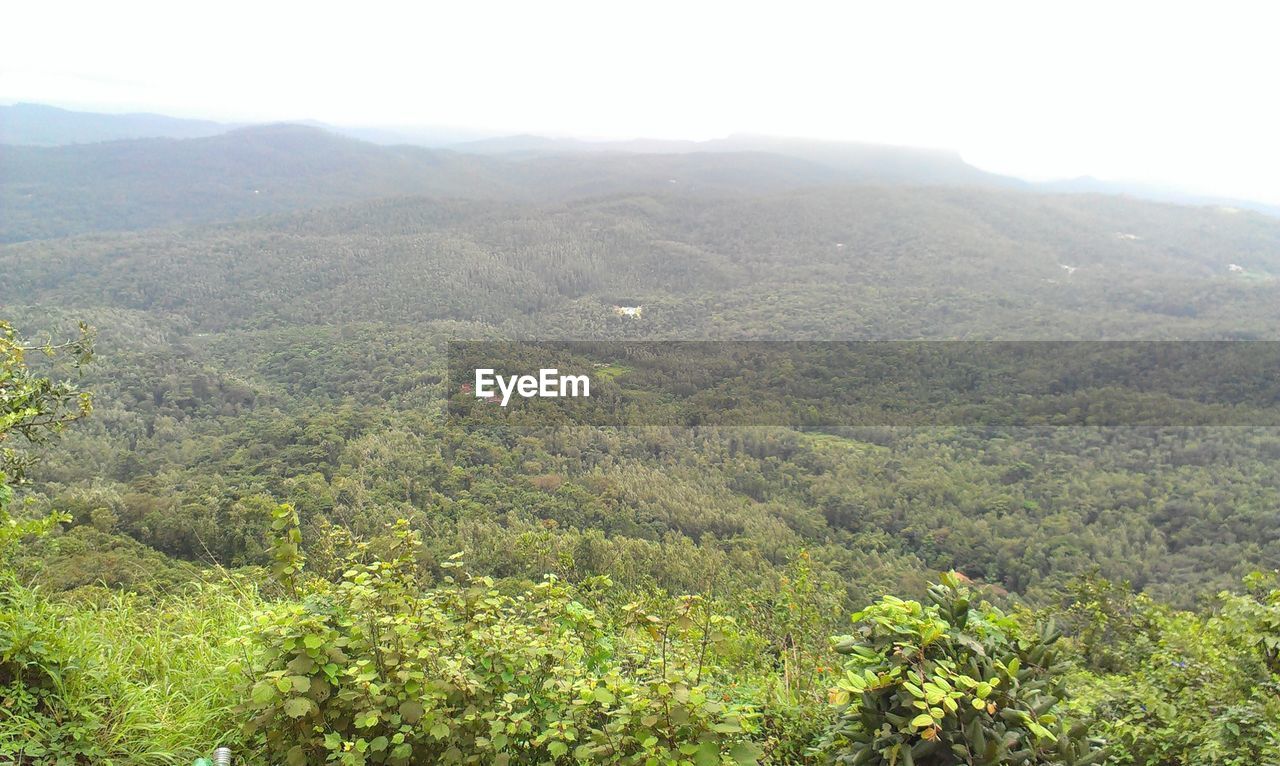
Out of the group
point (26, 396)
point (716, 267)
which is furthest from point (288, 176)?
point (26, 396)

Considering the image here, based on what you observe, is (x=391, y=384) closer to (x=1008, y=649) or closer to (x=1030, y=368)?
(x=1008, y=649)

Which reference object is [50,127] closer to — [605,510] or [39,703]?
[605,510]

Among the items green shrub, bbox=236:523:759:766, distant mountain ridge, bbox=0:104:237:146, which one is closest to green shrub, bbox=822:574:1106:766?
green shrub, bbox=236:523:759:766

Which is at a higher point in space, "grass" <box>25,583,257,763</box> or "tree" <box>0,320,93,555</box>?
"tree" <box>0,320,93,555</box>

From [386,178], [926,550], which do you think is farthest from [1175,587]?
[386,178]

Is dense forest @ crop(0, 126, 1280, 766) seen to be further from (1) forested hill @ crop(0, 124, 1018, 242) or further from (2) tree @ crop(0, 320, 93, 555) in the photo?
(1) forested hill @ crop(0, 124, 1018, 242)

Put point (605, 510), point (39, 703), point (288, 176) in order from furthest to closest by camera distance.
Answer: point (288, 176)
point (605, 510)
point (39, 703)
